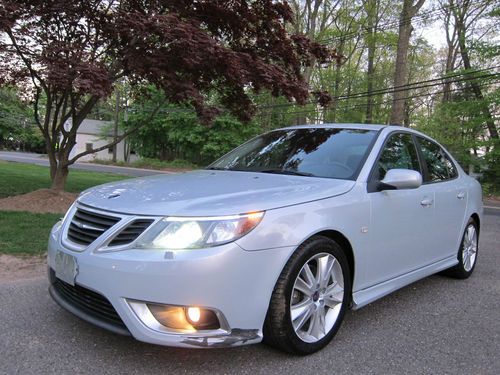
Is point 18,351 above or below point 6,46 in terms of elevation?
below

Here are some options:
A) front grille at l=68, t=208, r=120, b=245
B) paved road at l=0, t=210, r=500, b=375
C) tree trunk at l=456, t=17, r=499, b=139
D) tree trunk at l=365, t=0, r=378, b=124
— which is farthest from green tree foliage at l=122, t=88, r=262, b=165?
front grille at l=68, t=208, r=120, b=245

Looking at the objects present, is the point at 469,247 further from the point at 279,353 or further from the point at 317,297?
the point at 279,353

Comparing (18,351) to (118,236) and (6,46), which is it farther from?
(6,46)

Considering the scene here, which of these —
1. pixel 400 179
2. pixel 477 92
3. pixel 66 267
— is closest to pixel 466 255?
pixel 400 179

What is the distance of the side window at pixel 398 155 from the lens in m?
3.88

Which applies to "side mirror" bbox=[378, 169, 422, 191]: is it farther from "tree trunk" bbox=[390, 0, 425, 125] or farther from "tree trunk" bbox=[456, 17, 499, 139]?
"tree trunk" bbox=[456, 17, 499, 139]

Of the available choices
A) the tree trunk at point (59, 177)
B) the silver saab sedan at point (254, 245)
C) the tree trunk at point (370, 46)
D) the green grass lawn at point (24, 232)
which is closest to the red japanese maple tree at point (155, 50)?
the tree trunk at point (59, 177)

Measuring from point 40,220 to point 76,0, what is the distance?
10.9 feet

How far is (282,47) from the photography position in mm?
8492

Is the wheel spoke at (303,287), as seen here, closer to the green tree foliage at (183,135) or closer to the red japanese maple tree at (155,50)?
the red japanese maple tree at (155,50)

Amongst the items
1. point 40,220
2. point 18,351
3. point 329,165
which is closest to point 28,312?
point 18,351

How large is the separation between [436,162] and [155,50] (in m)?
4.27

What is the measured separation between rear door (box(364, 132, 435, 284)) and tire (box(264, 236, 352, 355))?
0.36m

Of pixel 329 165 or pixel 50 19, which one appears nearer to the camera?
pixel 329 165
